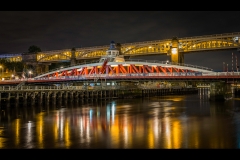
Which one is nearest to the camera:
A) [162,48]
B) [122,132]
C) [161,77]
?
[122,132]

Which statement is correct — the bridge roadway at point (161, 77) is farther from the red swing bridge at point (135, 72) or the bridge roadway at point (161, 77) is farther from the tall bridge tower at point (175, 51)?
the tall bridge tower at point (175, 51)

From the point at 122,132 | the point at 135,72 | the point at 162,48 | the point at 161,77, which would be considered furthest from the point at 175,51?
the point at 122,132

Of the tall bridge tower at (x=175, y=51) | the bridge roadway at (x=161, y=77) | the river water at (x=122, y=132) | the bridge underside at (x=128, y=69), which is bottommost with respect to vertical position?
the river water at (x=122, y=132)

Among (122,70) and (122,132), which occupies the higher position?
(122,70)

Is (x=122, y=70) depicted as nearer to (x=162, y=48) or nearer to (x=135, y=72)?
(x=135, y=72)

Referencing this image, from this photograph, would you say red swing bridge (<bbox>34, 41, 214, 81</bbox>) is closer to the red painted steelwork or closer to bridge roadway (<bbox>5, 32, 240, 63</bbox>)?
the red painted steelwork

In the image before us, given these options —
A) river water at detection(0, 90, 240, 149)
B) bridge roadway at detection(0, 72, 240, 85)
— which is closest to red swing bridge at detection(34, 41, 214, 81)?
bridge roadway at detection(0, 72, 240, 85)

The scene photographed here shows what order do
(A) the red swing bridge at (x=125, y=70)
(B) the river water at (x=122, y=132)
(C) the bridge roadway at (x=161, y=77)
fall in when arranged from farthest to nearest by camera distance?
(A) the red swing bridge at (x=125, y=70)
(C) the bridge roadway at (x=161, y=77)
(B) the river water at (x=122, y=132)

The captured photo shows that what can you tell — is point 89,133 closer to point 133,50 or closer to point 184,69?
point 184,69

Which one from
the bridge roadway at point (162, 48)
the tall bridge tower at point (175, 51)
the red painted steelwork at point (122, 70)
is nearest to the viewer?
the red painted steelwork at point (122, 70)

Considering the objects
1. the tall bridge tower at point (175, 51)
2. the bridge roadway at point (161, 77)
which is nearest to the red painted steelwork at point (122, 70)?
the bridge roadway at point (161, 77)

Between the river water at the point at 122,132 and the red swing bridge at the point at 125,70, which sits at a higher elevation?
the red swing bridge at the point at 125,70
